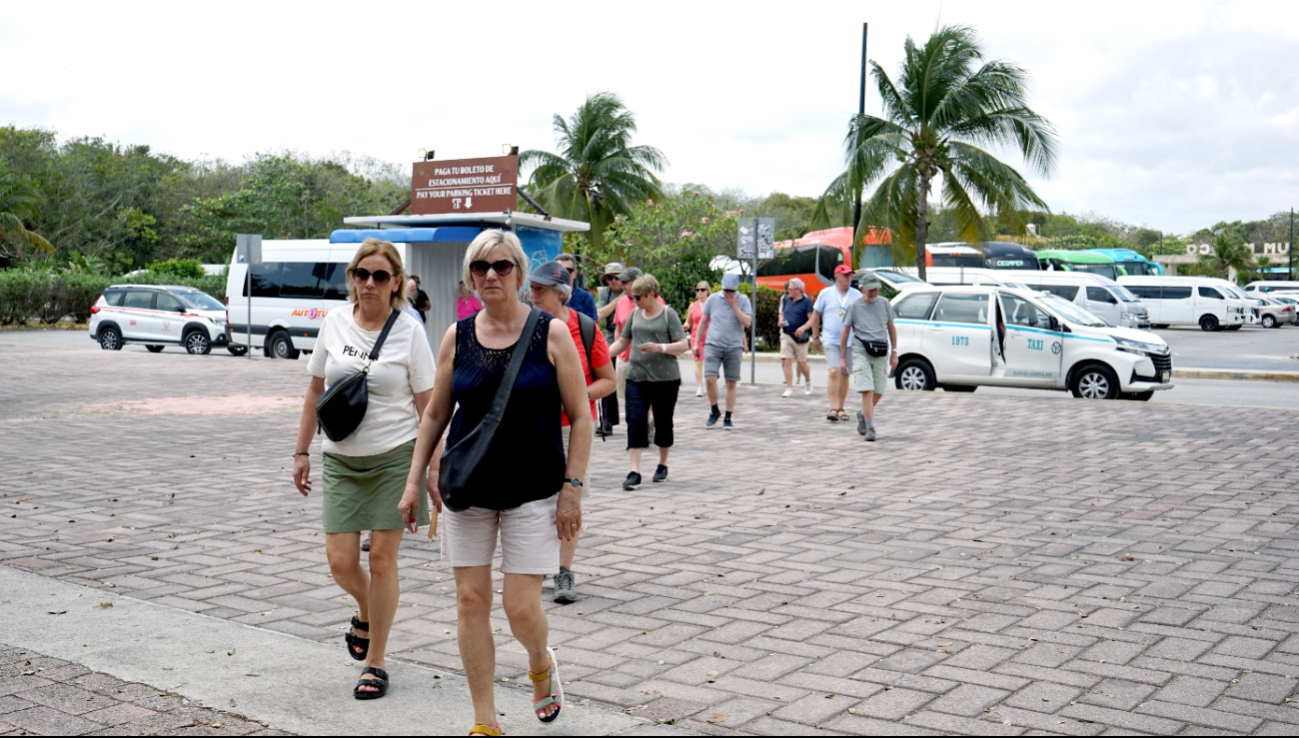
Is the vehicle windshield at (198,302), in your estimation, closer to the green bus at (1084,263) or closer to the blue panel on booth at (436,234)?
the blue panel on booth at (436,234)

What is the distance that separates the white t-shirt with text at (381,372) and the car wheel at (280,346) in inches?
824

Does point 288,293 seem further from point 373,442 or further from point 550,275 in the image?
point 373,442

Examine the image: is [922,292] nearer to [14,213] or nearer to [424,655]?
[424,655]

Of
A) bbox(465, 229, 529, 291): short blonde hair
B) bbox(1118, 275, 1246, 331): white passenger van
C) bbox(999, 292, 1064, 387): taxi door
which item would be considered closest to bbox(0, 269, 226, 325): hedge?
bbox(999, 292, 1064, 387): taxi door

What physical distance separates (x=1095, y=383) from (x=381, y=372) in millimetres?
13983

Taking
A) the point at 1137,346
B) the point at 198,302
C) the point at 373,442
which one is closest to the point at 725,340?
the point at 1137,346

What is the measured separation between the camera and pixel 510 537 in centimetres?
374

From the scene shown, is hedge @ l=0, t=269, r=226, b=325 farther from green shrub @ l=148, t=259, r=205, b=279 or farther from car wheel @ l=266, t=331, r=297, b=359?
car wheel @ l=266, t=331, r=297, b=359

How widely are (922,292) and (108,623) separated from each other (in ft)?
47.1

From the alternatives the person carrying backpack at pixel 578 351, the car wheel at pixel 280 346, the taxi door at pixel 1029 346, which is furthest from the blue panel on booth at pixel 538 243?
the person carrying backpack at pixel 578 351

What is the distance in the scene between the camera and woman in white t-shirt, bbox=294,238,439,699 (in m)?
4.38

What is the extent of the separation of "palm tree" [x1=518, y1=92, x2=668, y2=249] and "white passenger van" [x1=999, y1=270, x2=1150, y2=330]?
12613 mm

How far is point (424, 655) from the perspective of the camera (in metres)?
4.74

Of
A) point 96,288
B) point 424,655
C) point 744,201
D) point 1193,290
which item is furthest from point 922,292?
point 744,201
